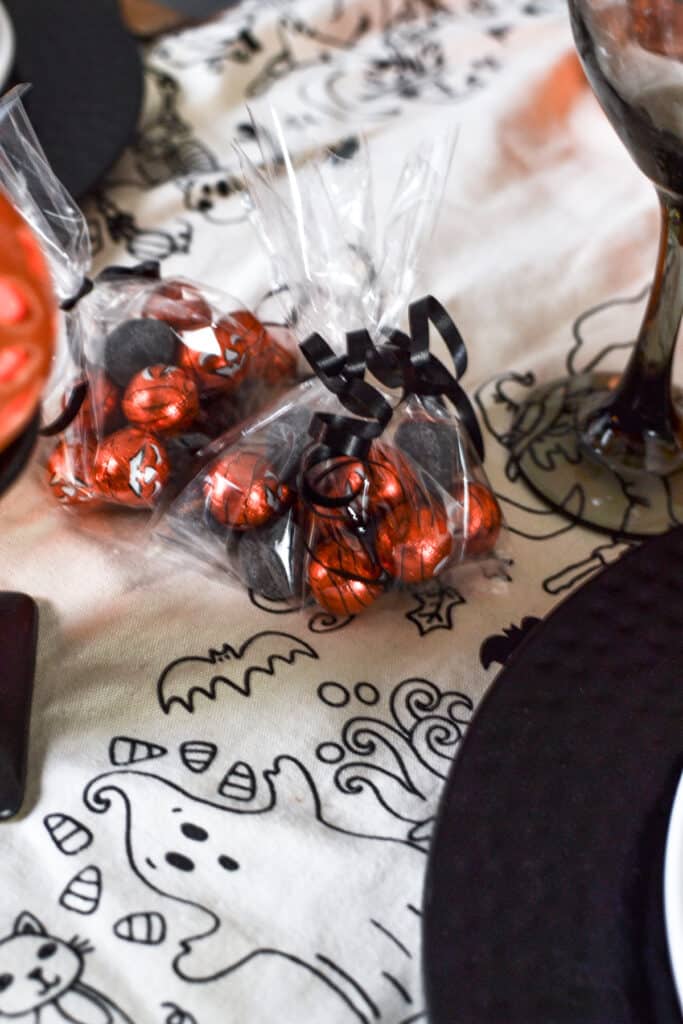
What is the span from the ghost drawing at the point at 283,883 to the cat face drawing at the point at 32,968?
3 centimetres

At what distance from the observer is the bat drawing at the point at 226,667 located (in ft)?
1.26

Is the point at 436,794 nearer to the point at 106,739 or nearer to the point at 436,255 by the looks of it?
the point at 106,739

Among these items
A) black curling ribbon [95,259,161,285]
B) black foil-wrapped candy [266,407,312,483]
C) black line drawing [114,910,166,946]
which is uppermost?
black curling ribbon [95,259,161,285]

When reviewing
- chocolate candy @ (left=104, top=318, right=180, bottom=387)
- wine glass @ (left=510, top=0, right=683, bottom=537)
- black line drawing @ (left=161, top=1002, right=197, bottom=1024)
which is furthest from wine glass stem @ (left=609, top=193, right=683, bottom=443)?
black line drawing @ (left=161, top=1002, right=197, bottom=1024)

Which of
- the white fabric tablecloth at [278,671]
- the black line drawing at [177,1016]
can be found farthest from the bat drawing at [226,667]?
the black line drawing at [177,1016]

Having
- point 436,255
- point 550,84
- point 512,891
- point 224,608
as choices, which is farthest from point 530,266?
point 512,891

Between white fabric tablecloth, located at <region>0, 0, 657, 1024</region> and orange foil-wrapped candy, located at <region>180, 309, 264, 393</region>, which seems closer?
white fabric tablecloth, located at <region>0, 0, 657, 1024</region>

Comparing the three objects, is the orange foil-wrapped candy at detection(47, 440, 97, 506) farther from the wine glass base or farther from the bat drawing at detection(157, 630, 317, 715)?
the wine glass base

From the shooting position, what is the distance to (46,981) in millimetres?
305

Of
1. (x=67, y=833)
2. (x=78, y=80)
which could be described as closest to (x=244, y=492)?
(x=67, y=833)

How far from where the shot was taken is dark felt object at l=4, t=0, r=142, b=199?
1.86 feet

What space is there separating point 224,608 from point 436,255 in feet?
0.86

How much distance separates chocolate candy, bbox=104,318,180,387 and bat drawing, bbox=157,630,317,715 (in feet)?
0.40

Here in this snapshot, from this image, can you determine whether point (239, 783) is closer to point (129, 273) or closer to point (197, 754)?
point (197, 754)
